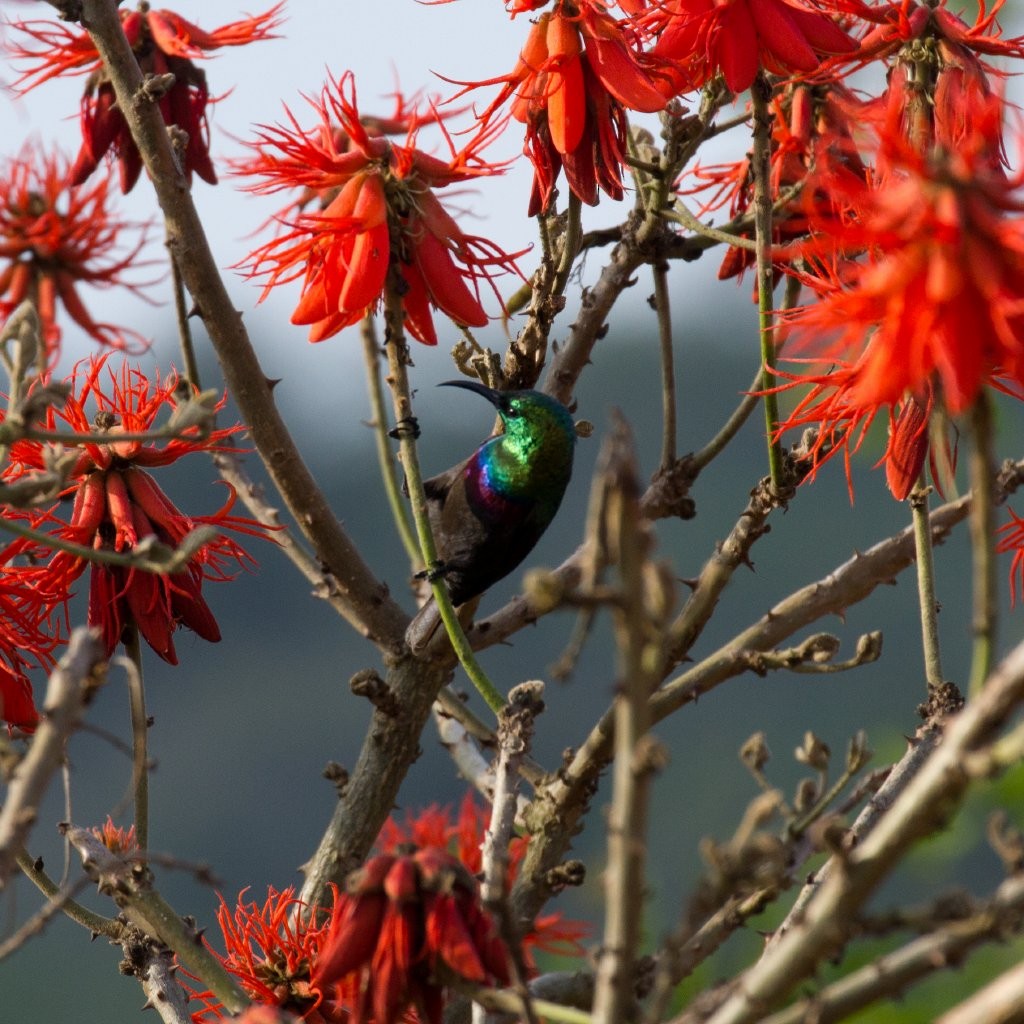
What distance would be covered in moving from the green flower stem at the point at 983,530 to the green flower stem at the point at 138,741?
71 cm

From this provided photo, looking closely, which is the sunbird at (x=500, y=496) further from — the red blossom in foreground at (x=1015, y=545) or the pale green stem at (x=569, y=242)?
the red blossom in foreground at (x=1015, y=545)

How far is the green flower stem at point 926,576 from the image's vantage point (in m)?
1.80

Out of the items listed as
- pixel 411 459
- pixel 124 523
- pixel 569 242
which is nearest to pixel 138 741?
A: pixel 124 523

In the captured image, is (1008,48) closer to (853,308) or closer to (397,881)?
(853,308)

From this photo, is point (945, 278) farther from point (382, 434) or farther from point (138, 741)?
point (382, 434)

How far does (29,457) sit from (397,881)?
90 centimetres

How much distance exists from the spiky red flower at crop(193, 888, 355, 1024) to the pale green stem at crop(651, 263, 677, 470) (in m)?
0.80

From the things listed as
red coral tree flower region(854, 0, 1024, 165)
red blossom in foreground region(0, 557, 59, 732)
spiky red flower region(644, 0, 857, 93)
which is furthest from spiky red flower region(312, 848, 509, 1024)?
spiky red flower region(644, 0, 857, 93)

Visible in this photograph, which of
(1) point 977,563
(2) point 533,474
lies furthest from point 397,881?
(2) point 533,474

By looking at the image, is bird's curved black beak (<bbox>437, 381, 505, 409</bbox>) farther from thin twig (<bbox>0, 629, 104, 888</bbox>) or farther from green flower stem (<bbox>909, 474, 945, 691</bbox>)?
thin twig (<bbox>0, 629, 104, 888</bbox>)

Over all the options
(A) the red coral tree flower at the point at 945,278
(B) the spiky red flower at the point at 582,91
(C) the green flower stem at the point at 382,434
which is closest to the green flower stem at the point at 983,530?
(A) the red coral tree flower at the point at 945,278

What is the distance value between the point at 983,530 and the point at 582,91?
3.45 ft

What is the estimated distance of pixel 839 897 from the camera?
95cm

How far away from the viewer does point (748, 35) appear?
6.04 ft
